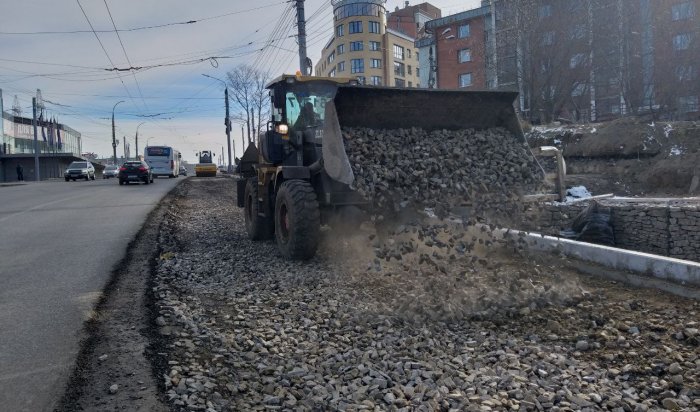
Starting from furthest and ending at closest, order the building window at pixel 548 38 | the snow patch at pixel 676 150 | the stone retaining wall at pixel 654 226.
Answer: the building window at pixel 548 38
the snow patch at pixel 676 150
the stone retaining wall at pixel 654 226

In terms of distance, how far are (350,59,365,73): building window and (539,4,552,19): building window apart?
4149cm

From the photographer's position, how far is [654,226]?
36.2ft

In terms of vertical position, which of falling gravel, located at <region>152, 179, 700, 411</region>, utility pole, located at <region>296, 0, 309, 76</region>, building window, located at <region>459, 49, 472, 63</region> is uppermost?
building window, located at <region>459, 49, 472, 63</region>

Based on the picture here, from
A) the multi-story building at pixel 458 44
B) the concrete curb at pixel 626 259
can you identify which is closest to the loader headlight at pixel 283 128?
the concrete curb at pixel 626 259

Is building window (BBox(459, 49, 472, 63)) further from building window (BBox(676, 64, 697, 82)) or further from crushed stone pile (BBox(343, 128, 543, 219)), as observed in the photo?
crushed stone pile (BBox(343, 128, 543, 219))

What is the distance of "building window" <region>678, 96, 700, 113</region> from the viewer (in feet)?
101

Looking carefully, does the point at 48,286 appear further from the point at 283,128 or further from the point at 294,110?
the point at 294,110

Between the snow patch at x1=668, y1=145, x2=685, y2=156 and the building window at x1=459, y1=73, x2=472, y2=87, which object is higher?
the building window at x1=459, y1=73, x2=472, y2=87

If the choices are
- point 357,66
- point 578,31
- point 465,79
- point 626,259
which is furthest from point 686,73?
point 357,66

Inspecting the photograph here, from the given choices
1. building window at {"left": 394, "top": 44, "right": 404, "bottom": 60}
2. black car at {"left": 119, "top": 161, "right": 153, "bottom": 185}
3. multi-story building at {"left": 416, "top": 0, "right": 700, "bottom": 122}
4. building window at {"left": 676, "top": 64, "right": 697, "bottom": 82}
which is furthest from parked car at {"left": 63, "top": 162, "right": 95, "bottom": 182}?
building window at {"left": 394, "top": 44, "right": 404, "bottom": 60}

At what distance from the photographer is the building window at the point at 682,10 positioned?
3613 cm

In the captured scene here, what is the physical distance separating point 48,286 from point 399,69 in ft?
255

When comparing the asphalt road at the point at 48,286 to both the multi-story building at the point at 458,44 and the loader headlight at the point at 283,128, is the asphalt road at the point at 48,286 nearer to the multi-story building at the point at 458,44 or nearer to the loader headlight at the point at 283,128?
the loader headlight at the point at 283,128

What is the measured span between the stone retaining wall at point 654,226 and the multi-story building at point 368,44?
213ft
